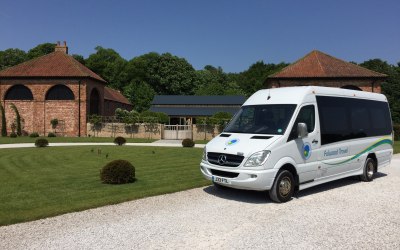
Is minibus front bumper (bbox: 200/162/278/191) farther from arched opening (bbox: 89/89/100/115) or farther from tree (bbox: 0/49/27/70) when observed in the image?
tree (bbox: 0/49/27/70)

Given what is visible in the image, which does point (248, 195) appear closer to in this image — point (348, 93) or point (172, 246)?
point (172, 246)

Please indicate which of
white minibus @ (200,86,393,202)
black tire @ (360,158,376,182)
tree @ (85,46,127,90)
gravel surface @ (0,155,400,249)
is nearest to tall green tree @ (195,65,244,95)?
tree @ (85,46,127,90)

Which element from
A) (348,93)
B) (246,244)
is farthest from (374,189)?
(246,244)

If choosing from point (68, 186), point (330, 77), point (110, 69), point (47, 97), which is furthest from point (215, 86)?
point (68, 186)

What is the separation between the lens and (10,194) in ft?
26.5

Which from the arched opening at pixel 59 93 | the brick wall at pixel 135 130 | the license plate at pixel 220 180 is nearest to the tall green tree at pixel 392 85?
the brick wall at pixel 135 130

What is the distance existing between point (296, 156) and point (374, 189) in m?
3.15

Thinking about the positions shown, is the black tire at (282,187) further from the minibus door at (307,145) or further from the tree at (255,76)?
the tree at (255,76)

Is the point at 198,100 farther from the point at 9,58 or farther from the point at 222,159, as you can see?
the point at 222,159

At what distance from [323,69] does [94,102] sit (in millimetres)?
27824

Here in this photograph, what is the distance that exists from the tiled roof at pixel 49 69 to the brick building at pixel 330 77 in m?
22.4

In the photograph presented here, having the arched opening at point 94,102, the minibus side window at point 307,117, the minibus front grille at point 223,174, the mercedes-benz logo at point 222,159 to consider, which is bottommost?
the minibus front grille at point 223,174

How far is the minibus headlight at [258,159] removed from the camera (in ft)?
22.8

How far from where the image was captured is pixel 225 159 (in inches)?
290
